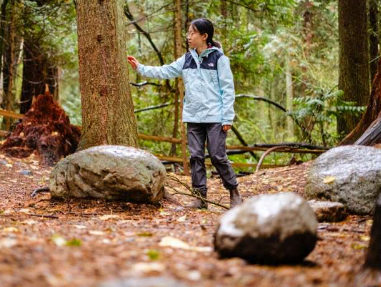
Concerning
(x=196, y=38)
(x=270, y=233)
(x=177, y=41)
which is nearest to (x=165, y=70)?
(x=196, y=38)

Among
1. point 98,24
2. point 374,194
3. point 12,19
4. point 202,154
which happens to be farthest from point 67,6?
point 374,194

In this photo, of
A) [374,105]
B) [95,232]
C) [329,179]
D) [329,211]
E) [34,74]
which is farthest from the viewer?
[34,74]

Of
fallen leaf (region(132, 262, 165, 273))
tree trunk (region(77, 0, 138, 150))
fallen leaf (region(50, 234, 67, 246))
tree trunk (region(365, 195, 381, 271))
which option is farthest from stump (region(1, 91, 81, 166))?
tree trunk (region(365, 195, 381, 271))

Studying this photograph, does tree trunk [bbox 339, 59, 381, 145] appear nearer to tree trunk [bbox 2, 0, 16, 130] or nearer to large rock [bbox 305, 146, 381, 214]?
large rock [bbox 305, 146, 381, 214]

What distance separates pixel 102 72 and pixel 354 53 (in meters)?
6.04

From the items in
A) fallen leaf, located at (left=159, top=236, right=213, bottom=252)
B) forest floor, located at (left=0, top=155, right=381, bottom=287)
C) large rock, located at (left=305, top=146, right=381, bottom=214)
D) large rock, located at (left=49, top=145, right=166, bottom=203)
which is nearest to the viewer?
forest floor, located at (left=0, top=155, right=381, bottom=287)

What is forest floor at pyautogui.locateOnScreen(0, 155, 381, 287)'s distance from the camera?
1839 mm

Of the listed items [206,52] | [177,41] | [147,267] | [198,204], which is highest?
[177,41]

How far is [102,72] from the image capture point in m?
4.84

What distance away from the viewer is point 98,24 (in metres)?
4.82

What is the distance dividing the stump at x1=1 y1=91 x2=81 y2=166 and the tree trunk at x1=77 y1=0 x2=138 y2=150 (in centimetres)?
332

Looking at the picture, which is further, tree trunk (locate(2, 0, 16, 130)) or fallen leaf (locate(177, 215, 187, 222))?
tree trunk (locate(2, 0, 16, 130))

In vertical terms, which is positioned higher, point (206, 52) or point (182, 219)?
point (206, 52)

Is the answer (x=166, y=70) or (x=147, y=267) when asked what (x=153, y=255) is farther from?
(x=166, y=70)
